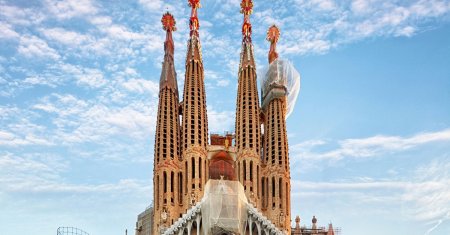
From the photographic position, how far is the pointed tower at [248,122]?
77938mm

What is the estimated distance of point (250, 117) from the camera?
81062mm

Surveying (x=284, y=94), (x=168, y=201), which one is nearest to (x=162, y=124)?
(x=168, y=201)

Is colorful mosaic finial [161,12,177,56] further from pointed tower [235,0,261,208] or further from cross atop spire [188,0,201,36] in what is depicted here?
pointed tower [235,0,261,208]

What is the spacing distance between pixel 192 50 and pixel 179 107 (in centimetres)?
700

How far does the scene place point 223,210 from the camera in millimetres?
65000

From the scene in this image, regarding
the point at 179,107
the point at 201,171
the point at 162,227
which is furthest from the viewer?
the point at 179,107

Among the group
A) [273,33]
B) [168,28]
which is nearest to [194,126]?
[168,28]

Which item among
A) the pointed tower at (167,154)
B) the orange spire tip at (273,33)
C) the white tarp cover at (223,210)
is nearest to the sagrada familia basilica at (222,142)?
the pointed tower at (167,154)

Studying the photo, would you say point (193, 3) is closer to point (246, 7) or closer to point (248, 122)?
point (246, 7)

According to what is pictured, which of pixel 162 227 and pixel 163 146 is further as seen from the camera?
pixel 163 146

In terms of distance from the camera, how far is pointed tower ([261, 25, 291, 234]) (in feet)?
254

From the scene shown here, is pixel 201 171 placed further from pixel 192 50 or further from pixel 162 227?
pixel 192 50

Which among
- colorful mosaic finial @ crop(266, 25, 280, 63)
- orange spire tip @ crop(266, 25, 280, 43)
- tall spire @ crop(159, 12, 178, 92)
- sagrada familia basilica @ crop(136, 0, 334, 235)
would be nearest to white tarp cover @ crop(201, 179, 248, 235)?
sagrada familia basilica @ crop(136, 0, 334, 235)

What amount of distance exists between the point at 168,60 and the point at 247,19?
11412 mm
